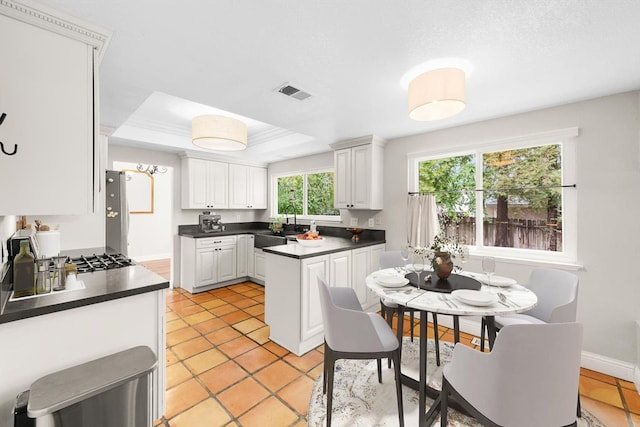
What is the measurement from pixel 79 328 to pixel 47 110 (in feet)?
3.44

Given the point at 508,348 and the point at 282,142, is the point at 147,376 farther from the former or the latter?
the point at 282,142

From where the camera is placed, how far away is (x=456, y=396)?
1357 millimetres

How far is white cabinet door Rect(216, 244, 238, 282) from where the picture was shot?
447 centimetres

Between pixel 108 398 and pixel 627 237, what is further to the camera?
pixel 627 237

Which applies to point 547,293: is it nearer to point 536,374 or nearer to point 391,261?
point 391,261

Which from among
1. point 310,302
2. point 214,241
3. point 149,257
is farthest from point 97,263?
point 149,257

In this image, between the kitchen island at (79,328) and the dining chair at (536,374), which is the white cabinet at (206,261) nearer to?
the kitchen island at (79,328)

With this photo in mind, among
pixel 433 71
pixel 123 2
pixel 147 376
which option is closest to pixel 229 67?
pixel 123 2

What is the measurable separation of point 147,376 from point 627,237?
11.4 ft

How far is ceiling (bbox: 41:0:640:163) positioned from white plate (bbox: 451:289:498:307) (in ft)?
4.85

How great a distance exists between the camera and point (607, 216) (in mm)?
2270

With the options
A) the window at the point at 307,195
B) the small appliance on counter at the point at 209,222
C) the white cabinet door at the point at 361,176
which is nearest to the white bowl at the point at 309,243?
the white cabinet door at the point at 361,176

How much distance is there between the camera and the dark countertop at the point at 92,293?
1.15 metres

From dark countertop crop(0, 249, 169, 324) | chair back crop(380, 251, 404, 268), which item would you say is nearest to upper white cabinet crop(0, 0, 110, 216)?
dark countertop crop(0, 249, 169, 324)
